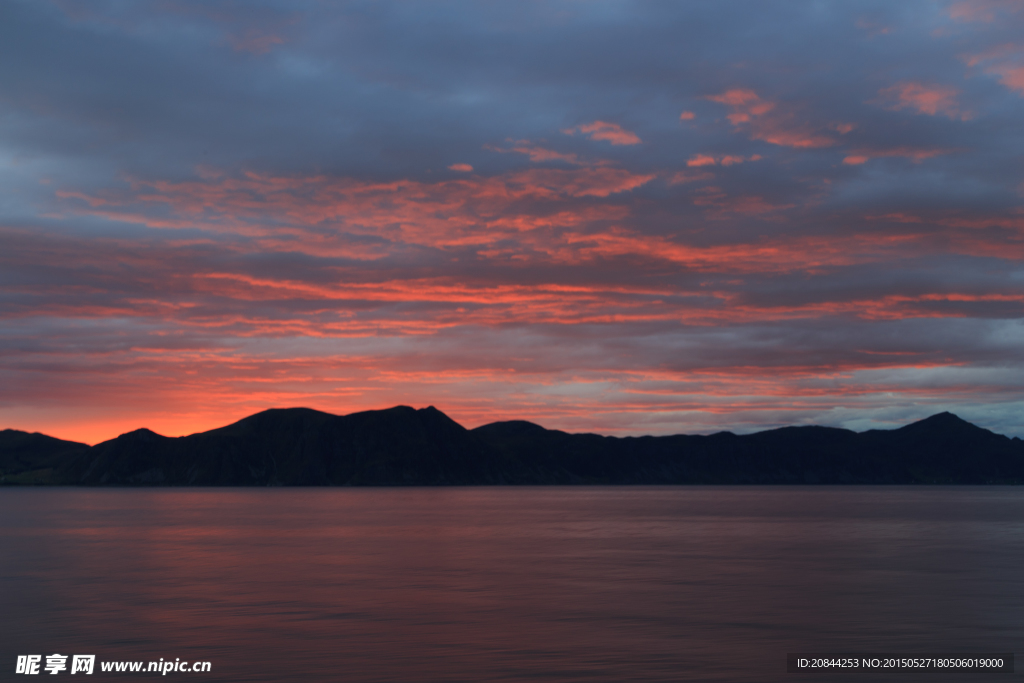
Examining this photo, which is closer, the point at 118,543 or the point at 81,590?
the point at 81,590

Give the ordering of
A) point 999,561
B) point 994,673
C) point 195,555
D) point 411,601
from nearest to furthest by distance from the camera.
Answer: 1. point 994,673
2. point 411,601
3. point 999,561
4. point 195,555

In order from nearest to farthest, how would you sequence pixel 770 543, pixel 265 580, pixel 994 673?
pixel 994 673
pixel 265 580
pixel 770 543

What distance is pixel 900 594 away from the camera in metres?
50.4

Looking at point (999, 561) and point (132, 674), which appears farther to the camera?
point (999, 561)

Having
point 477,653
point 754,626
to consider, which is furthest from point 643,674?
point 754,626

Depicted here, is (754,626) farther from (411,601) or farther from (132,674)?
(132,674)

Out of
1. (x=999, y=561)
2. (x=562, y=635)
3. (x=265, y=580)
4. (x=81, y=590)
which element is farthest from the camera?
(x=999, y=561)

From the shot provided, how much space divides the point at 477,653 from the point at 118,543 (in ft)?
245

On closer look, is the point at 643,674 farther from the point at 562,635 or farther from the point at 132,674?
the point at 132,674

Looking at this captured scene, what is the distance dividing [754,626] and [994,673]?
11.4 meters

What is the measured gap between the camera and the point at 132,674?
30.0 m

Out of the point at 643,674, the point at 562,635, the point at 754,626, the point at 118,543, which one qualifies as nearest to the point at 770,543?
the point at 754,626

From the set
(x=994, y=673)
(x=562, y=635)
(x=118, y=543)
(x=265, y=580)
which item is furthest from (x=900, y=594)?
(x=118, y=543)

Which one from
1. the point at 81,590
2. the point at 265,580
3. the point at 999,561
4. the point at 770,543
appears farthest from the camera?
the point at 770,543
